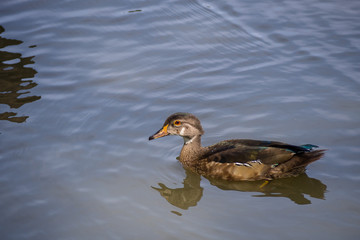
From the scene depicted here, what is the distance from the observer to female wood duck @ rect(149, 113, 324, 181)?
736cm

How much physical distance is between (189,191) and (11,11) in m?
7.92

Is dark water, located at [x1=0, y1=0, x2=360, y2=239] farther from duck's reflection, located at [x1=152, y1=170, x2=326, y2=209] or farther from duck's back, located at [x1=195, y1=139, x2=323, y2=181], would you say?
duck's back, located at [x1=195, y1=139, x2=323, y2=181]

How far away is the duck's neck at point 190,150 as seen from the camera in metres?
8.07

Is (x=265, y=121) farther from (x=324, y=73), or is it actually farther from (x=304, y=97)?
(x=324, y=73)

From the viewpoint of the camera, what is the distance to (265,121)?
8609mm

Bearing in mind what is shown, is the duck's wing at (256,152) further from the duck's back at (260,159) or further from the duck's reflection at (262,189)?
the duck's reflection at (262,189)

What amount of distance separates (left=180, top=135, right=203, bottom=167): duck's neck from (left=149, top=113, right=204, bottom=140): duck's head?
0.11 m

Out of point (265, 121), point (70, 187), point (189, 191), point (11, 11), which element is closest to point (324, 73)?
point (265, 121)

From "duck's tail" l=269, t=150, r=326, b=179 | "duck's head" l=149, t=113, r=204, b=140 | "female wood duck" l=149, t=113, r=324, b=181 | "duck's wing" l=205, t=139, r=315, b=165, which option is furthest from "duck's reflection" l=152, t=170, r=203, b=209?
"duck's tail" l=269, t=150, r=326, b=179

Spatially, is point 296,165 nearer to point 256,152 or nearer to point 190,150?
point 256,152

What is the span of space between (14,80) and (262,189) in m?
5.63

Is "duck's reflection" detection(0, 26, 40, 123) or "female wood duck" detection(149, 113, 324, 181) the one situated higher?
"duck's reflection" detection(0, 26, 40, 123)

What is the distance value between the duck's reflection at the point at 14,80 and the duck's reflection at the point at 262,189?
10.9 feet

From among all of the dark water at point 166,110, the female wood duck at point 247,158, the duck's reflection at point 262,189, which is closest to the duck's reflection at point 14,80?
the dark water at point 166,110
